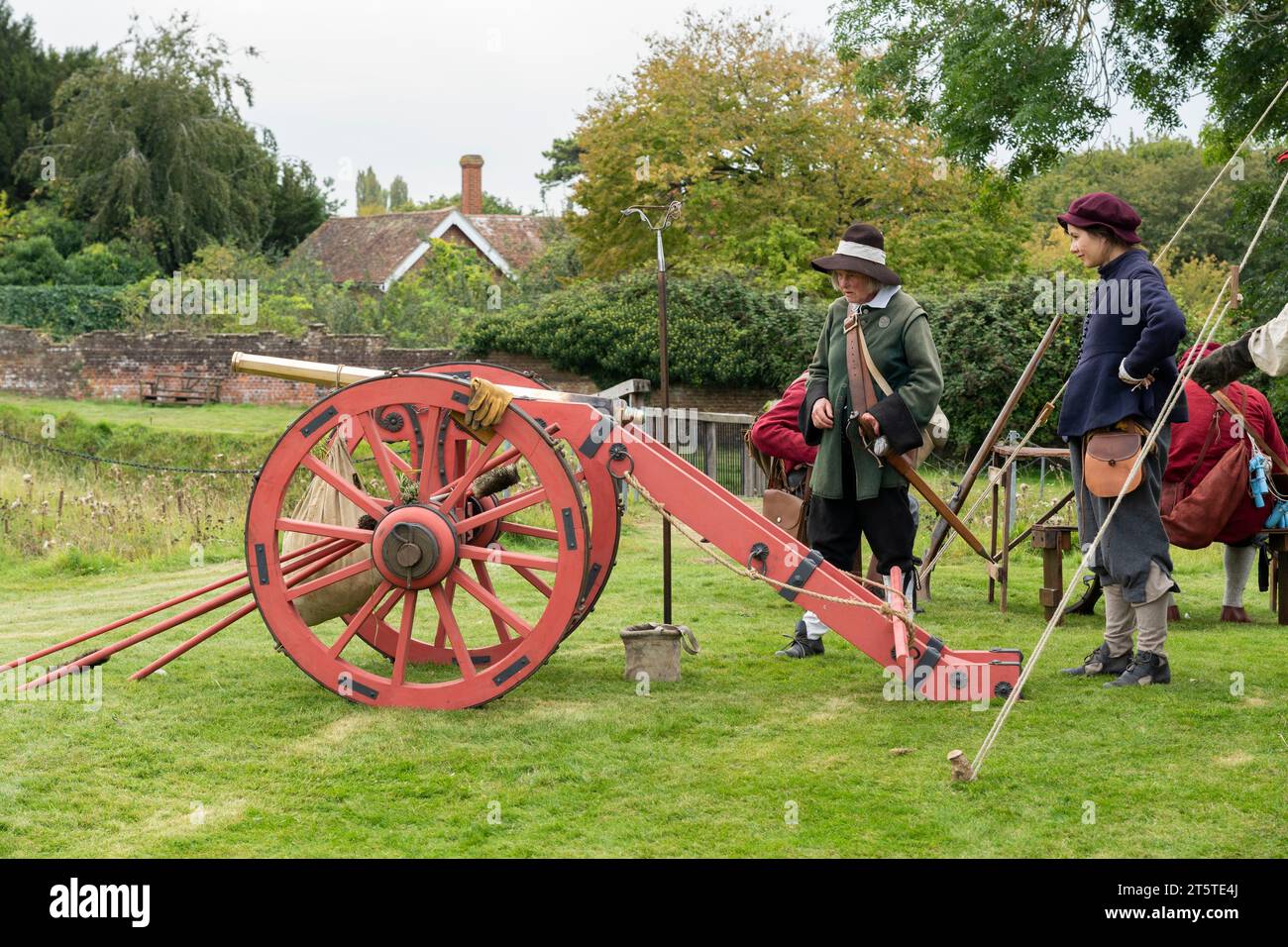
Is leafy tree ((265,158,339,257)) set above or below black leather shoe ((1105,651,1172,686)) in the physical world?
above

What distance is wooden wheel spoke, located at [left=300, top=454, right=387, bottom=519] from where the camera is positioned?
19.5 ft

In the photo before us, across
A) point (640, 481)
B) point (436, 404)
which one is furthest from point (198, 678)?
point (640, 481)

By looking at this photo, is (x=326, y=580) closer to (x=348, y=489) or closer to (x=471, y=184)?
(x=348, y=489)

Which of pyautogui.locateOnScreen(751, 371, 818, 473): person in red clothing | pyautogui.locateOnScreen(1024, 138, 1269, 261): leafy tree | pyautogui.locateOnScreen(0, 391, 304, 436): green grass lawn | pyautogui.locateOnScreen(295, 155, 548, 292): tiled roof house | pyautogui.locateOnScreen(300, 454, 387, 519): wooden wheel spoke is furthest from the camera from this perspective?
pyautogui.locateOnScreen(295, 155, 548, 292): tiled roof house

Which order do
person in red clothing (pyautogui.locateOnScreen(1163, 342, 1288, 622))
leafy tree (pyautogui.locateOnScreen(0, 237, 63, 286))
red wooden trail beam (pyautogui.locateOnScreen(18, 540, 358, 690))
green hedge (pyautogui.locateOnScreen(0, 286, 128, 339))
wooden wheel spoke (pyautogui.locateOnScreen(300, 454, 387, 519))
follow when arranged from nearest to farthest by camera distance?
wooden wheel spoke (pyautogui.locateOnScreen(300, 454, 387, 519)) → red wooden trail beam (pyautogui.locateOnScreen(18, 540, 358, 690)) → person in red clothing (pyautogui.locateOnScreen(1163, 342, 1288, 622)) → green hedge (pyautogui.locateOnScreen(0, 286, 128, 339)) → leafy tree (pyautogui.locateOnScreen(0, 237, 63, 286))

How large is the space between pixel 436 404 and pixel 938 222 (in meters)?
21.5

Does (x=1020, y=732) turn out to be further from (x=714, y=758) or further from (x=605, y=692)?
(x=605, y=692)

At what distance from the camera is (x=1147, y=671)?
621cm

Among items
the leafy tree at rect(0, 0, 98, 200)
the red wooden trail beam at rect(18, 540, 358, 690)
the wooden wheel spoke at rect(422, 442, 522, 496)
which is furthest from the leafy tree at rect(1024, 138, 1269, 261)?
the red wooden trail beam at rect(18, 540, 358, 690)

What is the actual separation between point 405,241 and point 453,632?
3575 cm

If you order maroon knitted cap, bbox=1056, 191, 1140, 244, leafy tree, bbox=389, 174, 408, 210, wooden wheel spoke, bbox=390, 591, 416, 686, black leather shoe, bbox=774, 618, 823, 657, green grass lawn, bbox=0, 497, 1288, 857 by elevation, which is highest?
leafy tree, bbox=389, 174, 408, 210

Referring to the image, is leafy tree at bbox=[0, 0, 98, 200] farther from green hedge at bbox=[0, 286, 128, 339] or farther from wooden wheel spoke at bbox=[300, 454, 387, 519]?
wooden wheel spoke at bbox=[300, 454, 387, 519]
